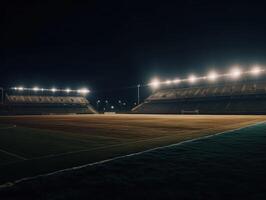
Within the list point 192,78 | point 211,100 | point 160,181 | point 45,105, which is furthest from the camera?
point 45,105

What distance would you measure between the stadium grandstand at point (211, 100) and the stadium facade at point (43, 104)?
2325 centimetres

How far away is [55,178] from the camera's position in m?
4.77

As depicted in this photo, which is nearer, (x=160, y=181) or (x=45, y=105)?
(x=160, y=181)

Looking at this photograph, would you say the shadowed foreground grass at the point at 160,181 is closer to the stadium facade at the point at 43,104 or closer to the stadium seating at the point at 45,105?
the stadium facade at the point at 43,104

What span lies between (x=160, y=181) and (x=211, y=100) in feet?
192

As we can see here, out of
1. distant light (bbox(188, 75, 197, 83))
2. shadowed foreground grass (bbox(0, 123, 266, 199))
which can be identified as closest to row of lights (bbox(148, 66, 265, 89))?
distant light (bbox(188, 75, 197, 83))

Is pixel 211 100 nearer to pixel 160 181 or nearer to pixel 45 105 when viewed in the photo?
pixel 45 105

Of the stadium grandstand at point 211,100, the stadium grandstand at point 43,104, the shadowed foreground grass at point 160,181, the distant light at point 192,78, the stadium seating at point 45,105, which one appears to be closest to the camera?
the shadowed foreground grass at point 160,181

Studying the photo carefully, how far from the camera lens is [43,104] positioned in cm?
7412

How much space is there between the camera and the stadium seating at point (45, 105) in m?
68.4

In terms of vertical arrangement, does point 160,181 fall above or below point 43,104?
below

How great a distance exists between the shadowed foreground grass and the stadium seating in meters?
66.8

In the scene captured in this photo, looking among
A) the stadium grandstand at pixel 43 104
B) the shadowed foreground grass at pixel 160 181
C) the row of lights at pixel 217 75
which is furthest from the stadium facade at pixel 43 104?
the shadowed foreground grass at pixel 160 181

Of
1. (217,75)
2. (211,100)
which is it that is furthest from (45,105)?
(217,75)
